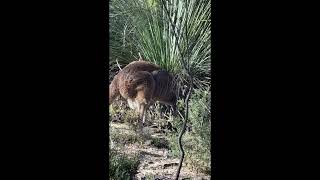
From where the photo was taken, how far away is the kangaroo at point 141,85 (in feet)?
5.64

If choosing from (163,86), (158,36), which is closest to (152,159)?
(163,86)

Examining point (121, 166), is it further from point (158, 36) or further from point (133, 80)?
point (158, 36)

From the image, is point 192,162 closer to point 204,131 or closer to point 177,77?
point 204,131

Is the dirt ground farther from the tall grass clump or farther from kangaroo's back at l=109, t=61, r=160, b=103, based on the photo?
the tall grass clump

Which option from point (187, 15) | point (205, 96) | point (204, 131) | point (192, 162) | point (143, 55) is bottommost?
point (192, 162)

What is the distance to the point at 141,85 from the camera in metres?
1.75

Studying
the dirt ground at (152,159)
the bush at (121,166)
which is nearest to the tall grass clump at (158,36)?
the dirt ground at (152,159)
